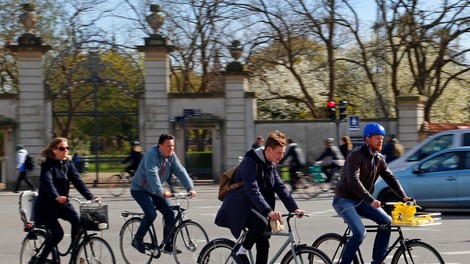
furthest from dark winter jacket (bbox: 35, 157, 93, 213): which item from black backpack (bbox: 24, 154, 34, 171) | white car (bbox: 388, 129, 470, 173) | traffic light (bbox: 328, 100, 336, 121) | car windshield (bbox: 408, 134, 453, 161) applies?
traffic light (bbox: 328, 100, 336, 121)

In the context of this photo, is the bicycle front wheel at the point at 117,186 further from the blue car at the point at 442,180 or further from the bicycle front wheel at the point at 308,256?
the bicycle front wheel at the point at 308,256

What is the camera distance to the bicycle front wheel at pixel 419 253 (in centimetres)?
797

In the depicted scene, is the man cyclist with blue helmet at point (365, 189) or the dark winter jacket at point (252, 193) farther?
the man cyclist with blue helmet at point (365, 189)

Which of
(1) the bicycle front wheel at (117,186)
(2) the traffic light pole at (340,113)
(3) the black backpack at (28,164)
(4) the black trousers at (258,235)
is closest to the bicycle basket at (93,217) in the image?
(4) the black trousers at (258,235)

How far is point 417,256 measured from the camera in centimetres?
802

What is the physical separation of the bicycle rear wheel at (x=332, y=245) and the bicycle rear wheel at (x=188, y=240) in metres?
2.06

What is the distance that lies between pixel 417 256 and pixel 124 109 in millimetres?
23385

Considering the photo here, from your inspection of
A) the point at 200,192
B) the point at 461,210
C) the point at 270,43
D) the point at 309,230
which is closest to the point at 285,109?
the point at 270,43

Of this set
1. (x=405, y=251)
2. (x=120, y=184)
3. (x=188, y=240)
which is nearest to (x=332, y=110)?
(x=120, y=184)

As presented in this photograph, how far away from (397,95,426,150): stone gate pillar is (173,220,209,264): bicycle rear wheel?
21486 mm

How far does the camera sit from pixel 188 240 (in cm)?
1044

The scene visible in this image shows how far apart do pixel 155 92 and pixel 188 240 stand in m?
20.6

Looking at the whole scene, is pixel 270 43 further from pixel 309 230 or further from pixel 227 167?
pixel 309 230

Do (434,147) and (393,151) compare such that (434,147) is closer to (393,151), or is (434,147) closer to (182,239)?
(393,151)
